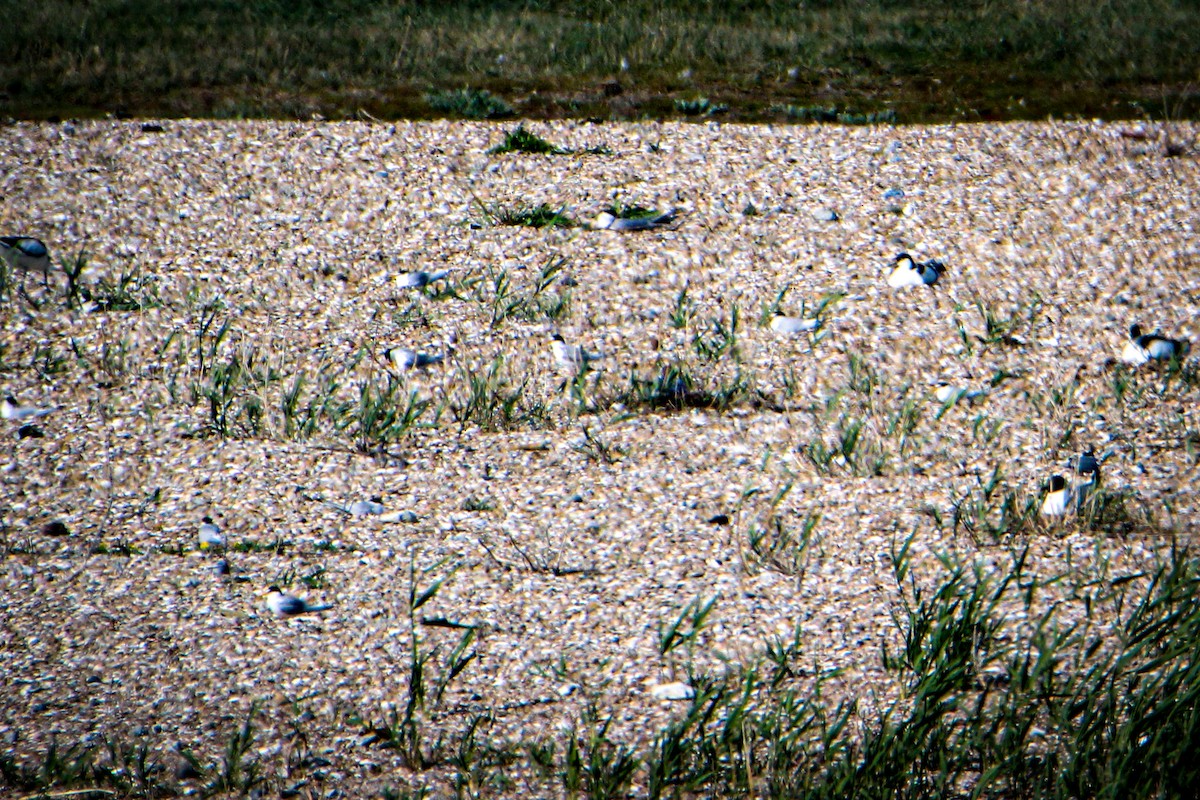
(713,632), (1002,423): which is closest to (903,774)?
(713,632)

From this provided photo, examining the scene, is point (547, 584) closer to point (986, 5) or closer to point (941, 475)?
point (941, 475)

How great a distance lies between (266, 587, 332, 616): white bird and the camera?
3445 millimetres

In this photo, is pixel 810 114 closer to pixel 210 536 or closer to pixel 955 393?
pixel 955 393

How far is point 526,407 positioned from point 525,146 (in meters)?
3.23

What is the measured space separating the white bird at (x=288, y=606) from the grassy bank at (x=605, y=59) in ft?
20.1

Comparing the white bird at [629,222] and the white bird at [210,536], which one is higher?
the white bird at [629,222]

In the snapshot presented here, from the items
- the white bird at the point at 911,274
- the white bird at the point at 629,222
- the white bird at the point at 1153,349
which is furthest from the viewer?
the white bird at the point at 629,222

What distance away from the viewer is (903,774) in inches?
105

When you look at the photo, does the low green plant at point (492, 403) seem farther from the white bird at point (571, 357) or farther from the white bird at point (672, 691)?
the white bird at point (672, 691)

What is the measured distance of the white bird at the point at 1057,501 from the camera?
12.6 feet

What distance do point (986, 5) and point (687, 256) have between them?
9393 millimetres

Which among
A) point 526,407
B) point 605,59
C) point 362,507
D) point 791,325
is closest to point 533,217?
point 791,325

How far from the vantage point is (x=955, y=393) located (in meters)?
4.81

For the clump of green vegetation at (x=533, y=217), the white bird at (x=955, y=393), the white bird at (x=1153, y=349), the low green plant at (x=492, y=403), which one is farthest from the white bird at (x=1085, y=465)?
the clump of green vegetation at (x=533, y=217)
